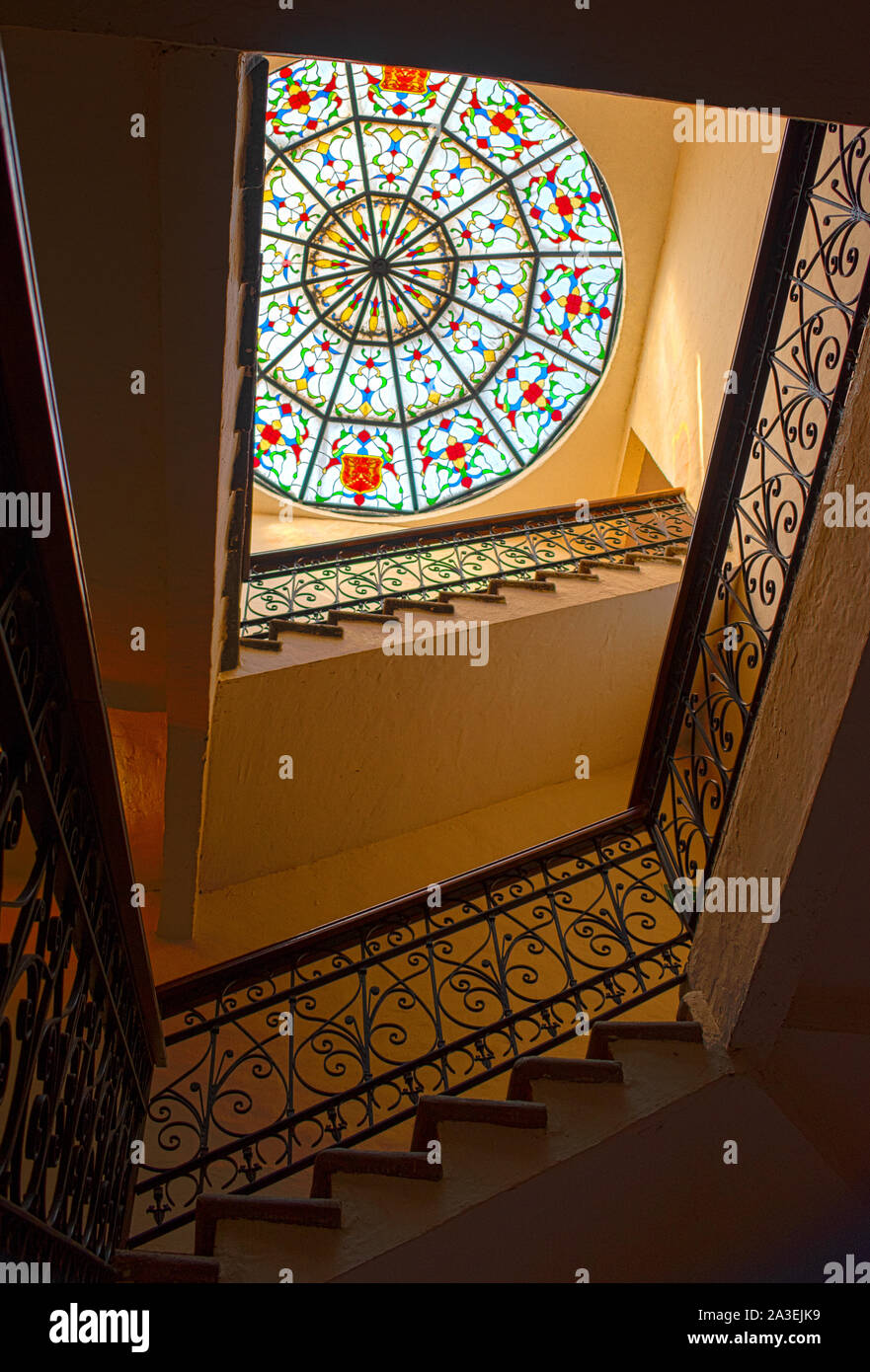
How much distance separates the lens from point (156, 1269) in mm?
2430

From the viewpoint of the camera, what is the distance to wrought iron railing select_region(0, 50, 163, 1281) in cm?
153

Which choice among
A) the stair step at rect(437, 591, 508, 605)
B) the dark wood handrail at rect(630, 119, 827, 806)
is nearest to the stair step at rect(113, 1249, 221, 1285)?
the dark wood handrail at rect(630, 119, 827, 806)

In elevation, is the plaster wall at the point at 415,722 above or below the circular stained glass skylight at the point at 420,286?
below

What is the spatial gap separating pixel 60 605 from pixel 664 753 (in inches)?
108

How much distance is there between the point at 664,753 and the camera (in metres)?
3.96

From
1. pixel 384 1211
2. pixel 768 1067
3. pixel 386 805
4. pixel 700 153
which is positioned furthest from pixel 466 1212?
pixel 700 153

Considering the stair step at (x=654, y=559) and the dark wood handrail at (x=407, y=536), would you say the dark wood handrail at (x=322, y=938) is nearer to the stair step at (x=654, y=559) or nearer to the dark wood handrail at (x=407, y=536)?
the dark wood handrail at (x=407, y=536)

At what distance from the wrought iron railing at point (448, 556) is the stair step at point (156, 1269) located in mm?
3860

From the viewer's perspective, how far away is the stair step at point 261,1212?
8.67 ft

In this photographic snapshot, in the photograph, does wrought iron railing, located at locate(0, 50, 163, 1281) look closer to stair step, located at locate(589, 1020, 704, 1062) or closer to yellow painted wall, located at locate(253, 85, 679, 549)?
stair step, located at locate(589, 1020, 704, 1062)

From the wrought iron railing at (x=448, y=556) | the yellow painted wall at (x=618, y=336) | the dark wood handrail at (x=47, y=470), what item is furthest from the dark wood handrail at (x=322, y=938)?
the yellow painted wall at (x=618, y=336)

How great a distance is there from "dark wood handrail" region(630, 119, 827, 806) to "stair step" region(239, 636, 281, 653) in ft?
7.62

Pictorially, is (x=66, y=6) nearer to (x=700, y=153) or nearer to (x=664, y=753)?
(x=664, y=753)

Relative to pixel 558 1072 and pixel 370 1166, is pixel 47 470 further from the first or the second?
pixel 558 1072
